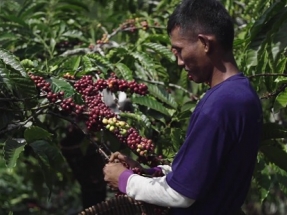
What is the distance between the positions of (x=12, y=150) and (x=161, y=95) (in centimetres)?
79

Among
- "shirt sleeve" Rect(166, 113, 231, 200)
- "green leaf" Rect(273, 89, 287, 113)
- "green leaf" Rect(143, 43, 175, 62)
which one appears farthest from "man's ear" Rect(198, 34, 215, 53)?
"green leaf" Rect(143, 43, 175, 62)

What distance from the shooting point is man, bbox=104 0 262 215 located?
6.68 feet

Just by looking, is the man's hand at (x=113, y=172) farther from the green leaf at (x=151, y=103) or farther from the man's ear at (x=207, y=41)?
the green leaf at (x=151, y=103)

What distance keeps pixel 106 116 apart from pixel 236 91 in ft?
1.76

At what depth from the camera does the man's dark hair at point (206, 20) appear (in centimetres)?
214

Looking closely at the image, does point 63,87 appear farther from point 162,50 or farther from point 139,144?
point 162,50

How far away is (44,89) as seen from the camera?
8.70ft

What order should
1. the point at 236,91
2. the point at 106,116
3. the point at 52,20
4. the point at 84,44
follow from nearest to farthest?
the point at 236,91, the point at 106,116, the point at 84,44, the point at 52,20

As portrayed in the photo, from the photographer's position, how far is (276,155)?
2855 millimetres

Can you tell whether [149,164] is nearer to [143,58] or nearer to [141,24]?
[143,58]

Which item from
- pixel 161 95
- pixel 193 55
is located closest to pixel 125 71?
pixel 161 95

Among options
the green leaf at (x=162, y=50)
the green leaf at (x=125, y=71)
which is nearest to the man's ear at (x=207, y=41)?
the green leaf at (x=125, y=71)

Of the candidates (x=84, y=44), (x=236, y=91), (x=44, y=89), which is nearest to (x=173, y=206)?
(x=236, y=91)

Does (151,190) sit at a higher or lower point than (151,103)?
higher
